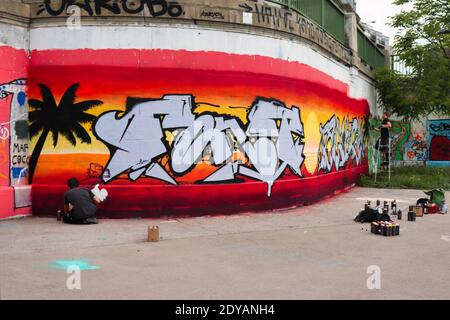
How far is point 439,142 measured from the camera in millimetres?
28625

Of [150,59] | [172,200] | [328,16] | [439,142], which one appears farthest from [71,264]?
[439,142]

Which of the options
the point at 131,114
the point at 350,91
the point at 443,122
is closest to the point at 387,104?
the point at 350,91

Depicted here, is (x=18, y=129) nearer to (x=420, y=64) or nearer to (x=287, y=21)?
(x=287, y=21)

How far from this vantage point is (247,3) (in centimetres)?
1149

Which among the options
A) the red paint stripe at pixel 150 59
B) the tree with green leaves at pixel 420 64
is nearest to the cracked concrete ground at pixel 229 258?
the red paint stripe at pixel 150 59

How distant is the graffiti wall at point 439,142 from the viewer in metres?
28.4

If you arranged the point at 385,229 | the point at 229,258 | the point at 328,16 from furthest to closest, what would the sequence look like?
the point at 328,16 → the point at 385,229 → the point at 229,258

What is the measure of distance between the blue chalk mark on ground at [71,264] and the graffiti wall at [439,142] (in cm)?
2605

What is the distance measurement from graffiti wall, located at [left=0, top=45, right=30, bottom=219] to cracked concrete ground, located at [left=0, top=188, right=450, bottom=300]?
1.97ft

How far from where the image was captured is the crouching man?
32.5ft

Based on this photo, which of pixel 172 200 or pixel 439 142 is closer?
pixel 172 200

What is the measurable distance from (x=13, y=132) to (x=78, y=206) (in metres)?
2.47

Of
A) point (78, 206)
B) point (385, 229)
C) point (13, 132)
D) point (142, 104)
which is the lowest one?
point (385, 229)

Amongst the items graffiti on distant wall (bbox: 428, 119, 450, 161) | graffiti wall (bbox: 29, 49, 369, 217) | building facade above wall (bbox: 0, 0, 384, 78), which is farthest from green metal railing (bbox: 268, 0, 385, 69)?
graffiti on distant wall (bbox: 428, 119, 450, 161)
